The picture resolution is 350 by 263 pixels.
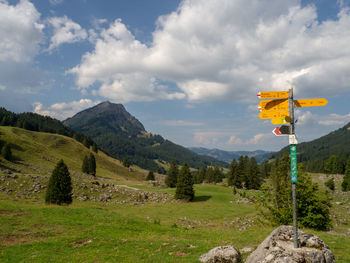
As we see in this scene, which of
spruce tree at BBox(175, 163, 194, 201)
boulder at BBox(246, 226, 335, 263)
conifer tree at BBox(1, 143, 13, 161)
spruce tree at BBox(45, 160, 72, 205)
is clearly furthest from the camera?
conifer tree at BBox(1, 143, 13, 161)

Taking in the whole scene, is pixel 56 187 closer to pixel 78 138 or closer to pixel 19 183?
pixel 19 183

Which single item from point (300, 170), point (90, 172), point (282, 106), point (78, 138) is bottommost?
point (90, 172)

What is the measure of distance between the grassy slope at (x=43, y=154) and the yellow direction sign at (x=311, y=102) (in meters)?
87.6

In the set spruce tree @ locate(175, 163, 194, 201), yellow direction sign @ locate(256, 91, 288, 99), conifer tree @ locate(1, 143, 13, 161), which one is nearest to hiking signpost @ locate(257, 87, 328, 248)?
yellow direction sign @ locate(256, 91, 288, 99)

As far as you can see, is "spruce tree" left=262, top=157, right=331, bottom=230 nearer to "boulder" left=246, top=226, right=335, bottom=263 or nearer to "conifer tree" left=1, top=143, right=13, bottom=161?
"boulder" left=246, top=226, right=335, bottom=263

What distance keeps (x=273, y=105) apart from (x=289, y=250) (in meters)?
5.64

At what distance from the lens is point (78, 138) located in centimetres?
17625

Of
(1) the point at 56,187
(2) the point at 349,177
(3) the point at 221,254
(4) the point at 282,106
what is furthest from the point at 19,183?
(2) the point at 349,177

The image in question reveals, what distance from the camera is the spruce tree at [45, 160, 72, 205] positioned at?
3403cm

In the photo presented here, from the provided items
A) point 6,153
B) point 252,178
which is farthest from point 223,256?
point 6,153

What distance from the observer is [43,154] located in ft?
343

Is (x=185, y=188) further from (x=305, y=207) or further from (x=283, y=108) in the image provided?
(x=283, y=108)

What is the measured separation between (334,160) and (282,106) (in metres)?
143

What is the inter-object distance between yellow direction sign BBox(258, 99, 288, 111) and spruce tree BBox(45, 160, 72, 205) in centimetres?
3636
